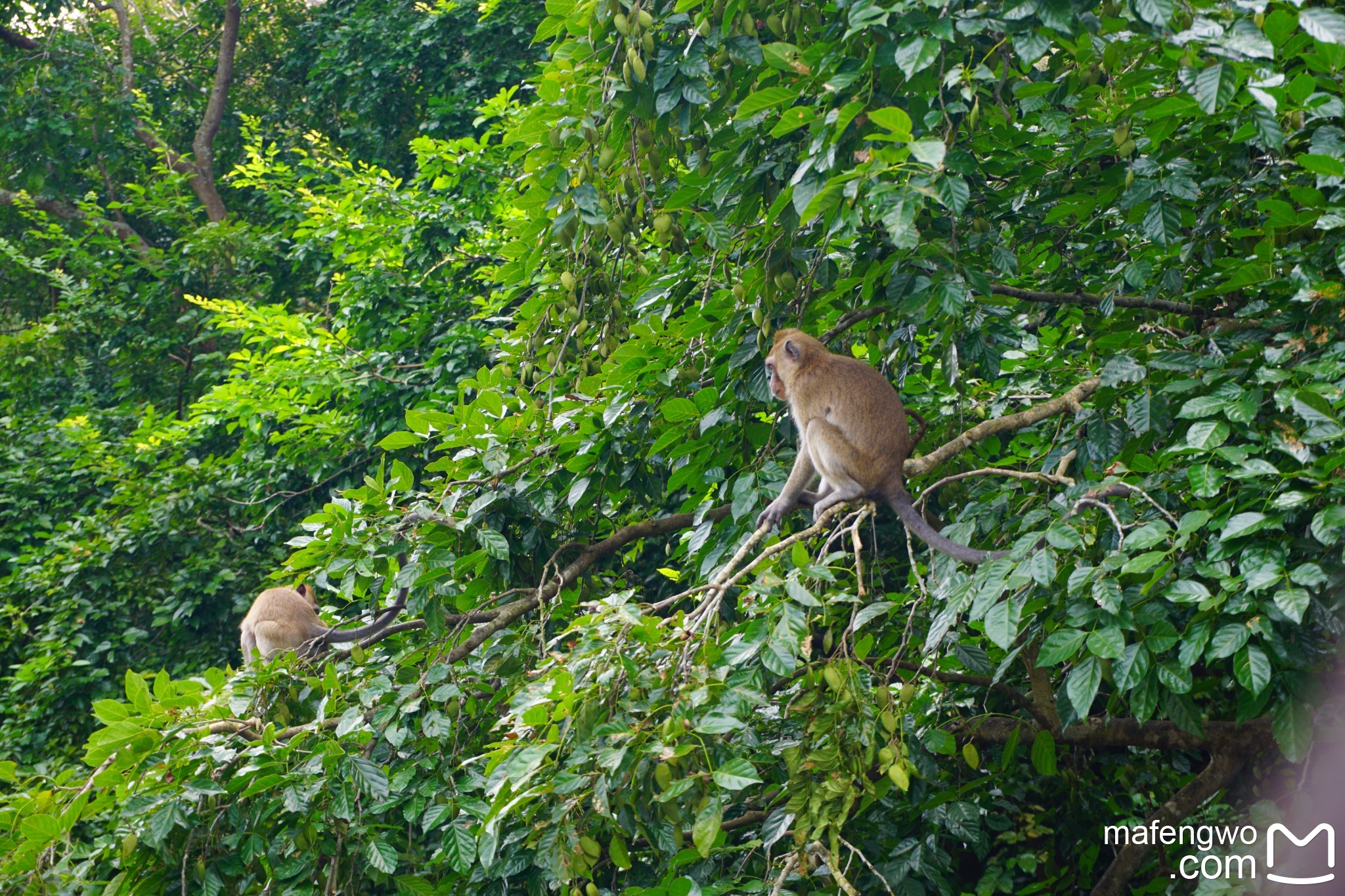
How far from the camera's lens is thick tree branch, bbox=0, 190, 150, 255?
40.6 ft

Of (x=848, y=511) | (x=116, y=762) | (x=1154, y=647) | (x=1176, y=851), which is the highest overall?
(x=116, y=762)

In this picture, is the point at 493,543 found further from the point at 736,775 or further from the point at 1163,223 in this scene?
the point at 1163,223

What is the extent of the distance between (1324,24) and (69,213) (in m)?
14.0

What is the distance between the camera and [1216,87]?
2258 millimetres

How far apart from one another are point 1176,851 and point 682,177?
293 centimetres

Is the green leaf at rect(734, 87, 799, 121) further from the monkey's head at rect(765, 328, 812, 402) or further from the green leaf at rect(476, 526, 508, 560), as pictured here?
the green leaf at rect(476, 526, 508, 560)

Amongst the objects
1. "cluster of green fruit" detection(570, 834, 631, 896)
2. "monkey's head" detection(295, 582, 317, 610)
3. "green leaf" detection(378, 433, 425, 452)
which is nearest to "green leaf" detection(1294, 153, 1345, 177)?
"cluster of green fruit" detection(570, 834, 631, 896)

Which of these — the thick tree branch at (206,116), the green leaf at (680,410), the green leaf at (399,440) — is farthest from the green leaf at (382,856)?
the thick tree branch at (206,116)

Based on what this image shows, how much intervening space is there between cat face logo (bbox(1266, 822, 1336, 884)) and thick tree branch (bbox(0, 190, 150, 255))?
487 inches

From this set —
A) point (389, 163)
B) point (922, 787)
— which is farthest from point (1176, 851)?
point (389, 163)

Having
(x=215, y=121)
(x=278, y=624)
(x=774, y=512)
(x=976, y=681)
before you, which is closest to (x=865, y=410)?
(x=774, y=512)

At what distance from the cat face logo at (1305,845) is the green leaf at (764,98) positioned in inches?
97.4

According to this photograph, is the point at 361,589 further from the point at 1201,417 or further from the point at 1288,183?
the point at 1288,183

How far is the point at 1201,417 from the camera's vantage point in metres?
2.73
